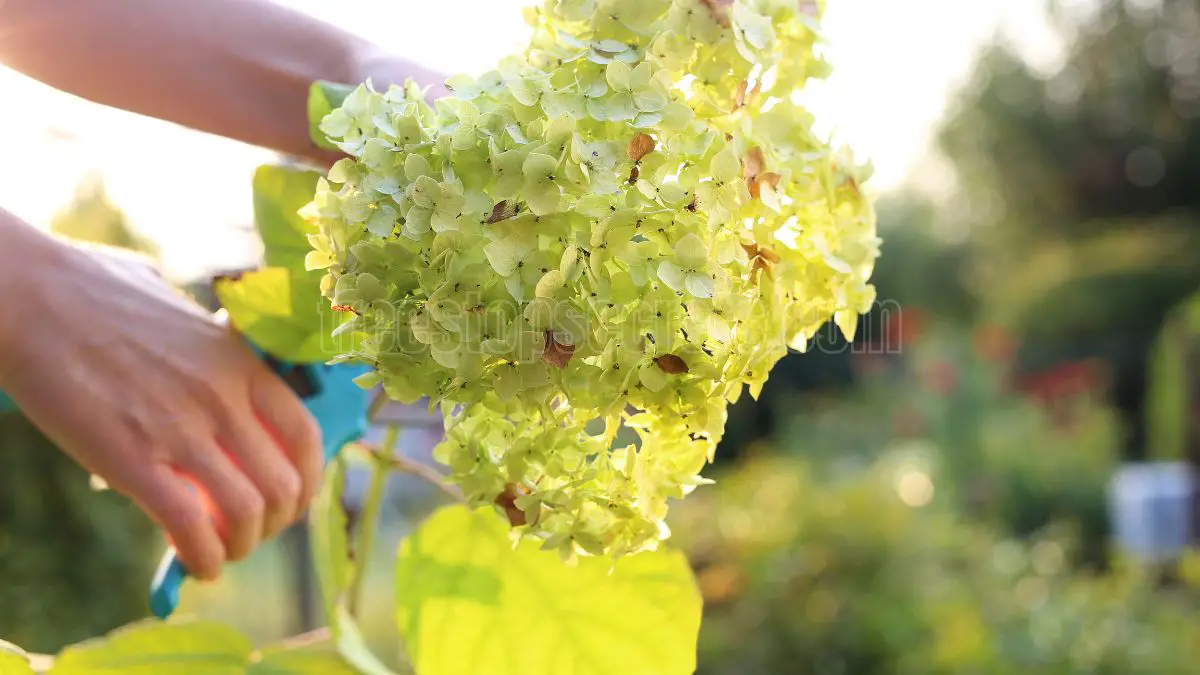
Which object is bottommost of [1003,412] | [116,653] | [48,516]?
[1003,412]

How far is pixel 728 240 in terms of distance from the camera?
33cm

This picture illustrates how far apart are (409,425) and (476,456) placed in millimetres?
210

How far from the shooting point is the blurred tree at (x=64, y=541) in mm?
1630

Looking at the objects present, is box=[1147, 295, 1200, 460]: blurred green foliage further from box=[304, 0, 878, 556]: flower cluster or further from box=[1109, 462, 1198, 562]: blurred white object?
box=[304, 0, 878, 556]: flower cluster

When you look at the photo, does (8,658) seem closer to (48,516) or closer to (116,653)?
(116,653)

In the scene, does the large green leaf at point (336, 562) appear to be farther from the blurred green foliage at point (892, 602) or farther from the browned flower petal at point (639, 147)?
the blurred green foliage at point (892, 602)

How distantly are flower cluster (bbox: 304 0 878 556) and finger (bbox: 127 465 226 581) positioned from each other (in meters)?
0.13

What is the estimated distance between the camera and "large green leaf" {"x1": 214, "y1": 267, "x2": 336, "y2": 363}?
0.41m

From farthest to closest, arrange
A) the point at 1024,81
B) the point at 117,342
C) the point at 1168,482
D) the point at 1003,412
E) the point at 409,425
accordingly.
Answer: the point at 1024,81 → the point at 1003,412 → the point at 1168,482 → the point at 409,425 → the point at 117,342

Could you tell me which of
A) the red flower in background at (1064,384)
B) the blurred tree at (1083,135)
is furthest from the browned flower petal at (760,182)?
the blurred tree at (1083,135)

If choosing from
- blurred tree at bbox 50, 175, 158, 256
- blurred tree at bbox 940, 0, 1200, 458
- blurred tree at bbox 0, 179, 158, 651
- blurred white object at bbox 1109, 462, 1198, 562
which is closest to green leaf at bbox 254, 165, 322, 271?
blurred tree at bbox 0, 179, 158, 651

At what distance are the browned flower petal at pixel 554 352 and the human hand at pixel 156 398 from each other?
0.19 m

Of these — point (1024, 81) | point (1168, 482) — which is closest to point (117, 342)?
point (1168, 482)

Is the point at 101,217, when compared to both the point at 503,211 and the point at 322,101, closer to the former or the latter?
the point at 322,101
